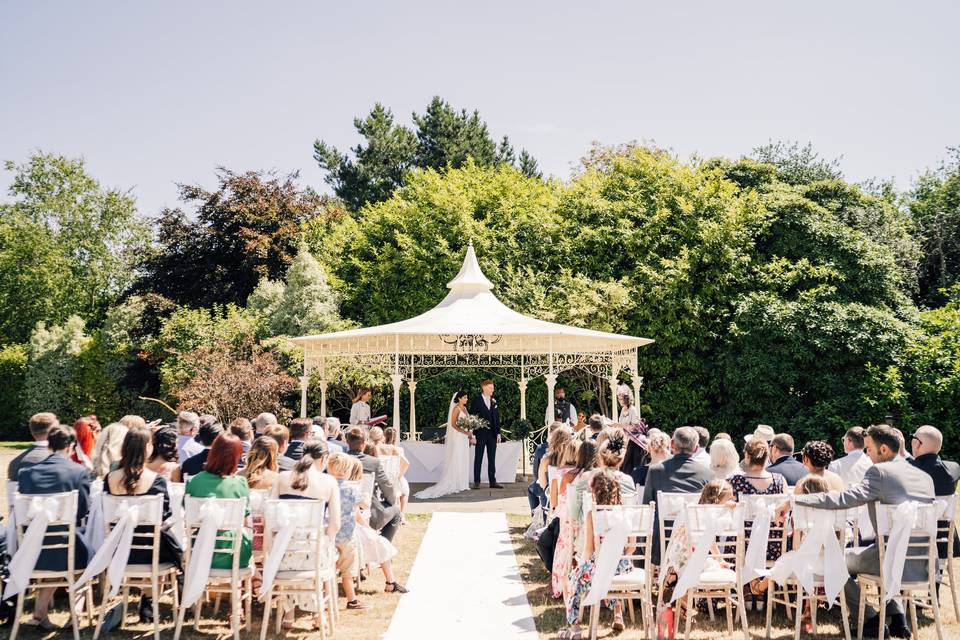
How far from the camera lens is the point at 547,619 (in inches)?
263

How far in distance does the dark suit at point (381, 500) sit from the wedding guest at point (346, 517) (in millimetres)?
917

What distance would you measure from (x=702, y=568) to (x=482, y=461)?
32.6ft

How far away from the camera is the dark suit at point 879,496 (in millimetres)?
5836

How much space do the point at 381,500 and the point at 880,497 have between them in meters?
4.77

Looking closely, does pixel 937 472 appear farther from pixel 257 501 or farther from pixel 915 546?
pixel 257 501

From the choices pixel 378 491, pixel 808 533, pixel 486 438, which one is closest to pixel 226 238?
pixel 486 438

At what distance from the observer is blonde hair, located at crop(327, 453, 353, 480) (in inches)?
271

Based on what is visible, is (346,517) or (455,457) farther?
(455,457)

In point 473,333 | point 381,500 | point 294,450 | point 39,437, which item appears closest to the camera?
point 39,437

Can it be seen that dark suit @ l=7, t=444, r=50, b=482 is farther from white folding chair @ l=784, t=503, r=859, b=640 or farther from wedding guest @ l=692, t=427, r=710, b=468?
white folding chair @ l=784, t=503, r=859, b=640

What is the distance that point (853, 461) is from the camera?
8.23 meters

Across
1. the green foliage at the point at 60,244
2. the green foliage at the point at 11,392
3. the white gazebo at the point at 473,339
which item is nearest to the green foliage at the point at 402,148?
the green foliage at the point at 60,244

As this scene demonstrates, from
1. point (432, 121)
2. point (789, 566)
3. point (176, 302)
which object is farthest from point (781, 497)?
point (432, 121)

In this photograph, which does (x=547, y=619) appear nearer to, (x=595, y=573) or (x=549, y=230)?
(x=595, y=573)
